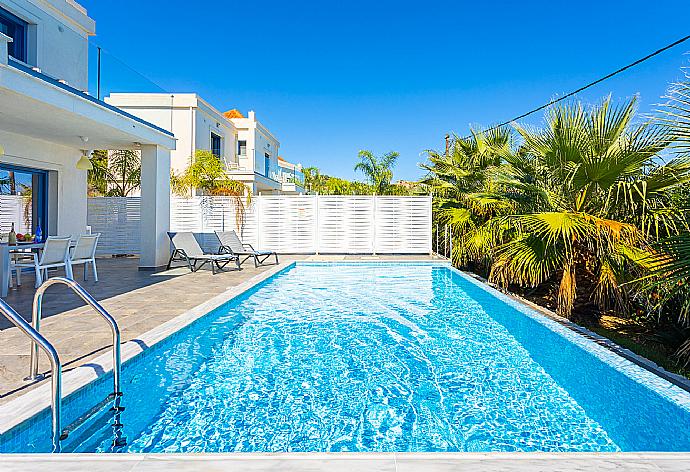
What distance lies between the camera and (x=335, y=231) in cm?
1738

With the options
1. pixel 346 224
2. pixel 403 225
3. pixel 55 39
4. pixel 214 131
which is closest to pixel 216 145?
pixel 214 131

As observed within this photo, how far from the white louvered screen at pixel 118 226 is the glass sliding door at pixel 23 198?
4488mm

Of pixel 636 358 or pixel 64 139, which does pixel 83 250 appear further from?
pixel 636 358

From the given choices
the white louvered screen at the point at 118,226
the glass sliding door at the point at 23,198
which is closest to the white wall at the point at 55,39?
the glass sliding door at the point at 23,198

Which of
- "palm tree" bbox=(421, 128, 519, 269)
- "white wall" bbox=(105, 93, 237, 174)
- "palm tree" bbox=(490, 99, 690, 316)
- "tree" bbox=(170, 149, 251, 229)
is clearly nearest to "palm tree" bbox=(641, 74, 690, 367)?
"palm tree" bbox=(490, 99, 690, 316)

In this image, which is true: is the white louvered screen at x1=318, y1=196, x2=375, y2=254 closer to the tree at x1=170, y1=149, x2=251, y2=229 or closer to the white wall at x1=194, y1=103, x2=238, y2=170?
the tree at x1=170, y1=149, x2=251, y2=229

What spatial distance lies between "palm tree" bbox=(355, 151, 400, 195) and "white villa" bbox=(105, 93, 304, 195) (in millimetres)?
5048

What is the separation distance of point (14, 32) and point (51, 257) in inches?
227

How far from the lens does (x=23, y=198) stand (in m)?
11.7

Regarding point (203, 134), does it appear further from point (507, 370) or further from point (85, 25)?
point (507, 370)

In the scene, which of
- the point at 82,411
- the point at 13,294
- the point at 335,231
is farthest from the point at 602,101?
the point at 335,231

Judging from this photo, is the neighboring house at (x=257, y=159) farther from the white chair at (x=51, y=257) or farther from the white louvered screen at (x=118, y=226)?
the white chair at (x=51, y=257)

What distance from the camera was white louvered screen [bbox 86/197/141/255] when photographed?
16.6 m

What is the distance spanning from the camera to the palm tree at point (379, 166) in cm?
2517
